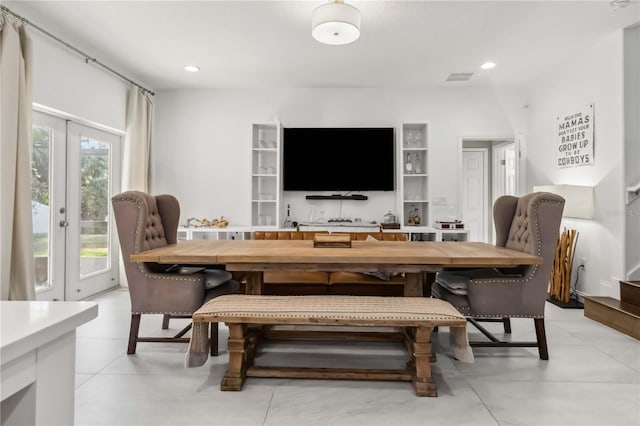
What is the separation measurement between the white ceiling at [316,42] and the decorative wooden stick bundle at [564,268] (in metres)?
2.08

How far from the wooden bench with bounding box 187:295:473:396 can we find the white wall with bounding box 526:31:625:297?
2.70 metres

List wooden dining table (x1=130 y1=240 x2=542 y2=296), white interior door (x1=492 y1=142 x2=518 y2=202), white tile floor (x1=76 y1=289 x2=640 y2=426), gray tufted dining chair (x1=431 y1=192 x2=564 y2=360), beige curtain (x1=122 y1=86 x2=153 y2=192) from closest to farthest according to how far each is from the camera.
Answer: white tile floor (x1=76 y1=289 x2=640 y2=426)
wooden dining table (x1=130 y1=240 x2=542 y2=296)
gray tufted dining chair (x1=431 y1=192 x2=564 y2=360)
beige curtain (x1=122 y1=86 x2=153 y2=192)
white interior door (x1=492 y1=142 x2=518 y2=202)

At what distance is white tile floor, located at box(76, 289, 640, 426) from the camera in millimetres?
1813

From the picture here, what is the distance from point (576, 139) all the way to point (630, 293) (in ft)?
6.29

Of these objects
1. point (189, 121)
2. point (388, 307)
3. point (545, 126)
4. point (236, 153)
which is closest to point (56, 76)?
point (189, 121)

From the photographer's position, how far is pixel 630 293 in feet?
10.3

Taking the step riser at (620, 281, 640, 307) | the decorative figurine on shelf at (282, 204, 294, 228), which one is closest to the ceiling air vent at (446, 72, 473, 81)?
the decorative figurine on shelf at (282, 204, 294, 228)

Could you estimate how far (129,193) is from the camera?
2.54m

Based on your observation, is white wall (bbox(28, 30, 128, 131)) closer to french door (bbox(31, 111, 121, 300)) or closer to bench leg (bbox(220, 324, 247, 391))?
french door (bbox(31, 111, 121, 300))

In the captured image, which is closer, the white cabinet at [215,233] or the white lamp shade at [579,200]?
the white lamp shade at [579,200]

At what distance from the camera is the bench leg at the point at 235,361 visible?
6.79ft

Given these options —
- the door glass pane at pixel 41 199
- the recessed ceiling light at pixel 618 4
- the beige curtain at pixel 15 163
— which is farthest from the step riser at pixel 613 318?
the door glass pane at pixel 41 199

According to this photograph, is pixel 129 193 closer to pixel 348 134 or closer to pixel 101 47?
pixel 101 47

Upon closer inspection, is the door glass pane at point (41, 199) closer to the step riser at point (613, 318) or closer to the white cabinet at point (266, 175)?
the white cabinet at point (266, 175)
